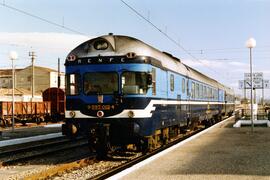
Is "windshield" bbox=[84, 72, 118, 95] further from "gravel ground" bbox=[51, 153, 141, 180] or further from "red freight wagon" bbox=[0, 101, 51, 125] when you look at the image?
"red freight wagon" bbox=[0, 101, 51, 125]

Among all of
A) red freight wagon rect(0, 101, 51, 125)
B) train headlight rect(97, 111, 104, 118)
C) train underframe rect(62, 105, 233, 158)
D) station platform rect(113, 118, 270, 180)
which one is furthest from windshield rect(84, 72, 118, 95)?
red freight wagon rect(0, 101, 51, 125)

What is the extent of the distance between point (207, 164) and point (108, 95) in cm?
363

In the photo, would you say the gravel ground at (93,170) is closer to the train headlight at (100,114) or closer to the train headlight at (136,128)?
the train headlight at (136,128)

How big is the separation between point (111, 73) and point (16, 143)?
833 centimetres

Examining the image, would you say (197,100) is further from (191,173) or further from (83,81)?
(191,173)

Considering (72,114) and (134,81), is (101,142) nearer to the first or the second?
(72,114)

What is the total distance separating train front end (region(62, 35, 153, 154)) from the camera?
11422mm

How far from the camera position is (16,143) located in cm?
1791

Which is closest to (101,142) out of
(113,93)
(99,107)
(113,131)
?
(113,131)

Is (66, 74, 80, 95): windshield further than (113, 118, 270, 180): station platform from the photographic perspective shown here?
Yes

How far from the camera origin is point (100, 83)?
38.6 feet

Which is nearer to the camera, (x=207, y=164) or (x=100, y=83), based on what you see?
(x=207, y=164)

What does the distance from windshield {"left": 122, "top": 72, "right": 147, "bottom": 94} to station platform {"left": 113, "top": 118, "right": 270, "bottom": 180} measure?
209cm

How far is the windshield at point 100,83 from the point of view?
11.6 m
